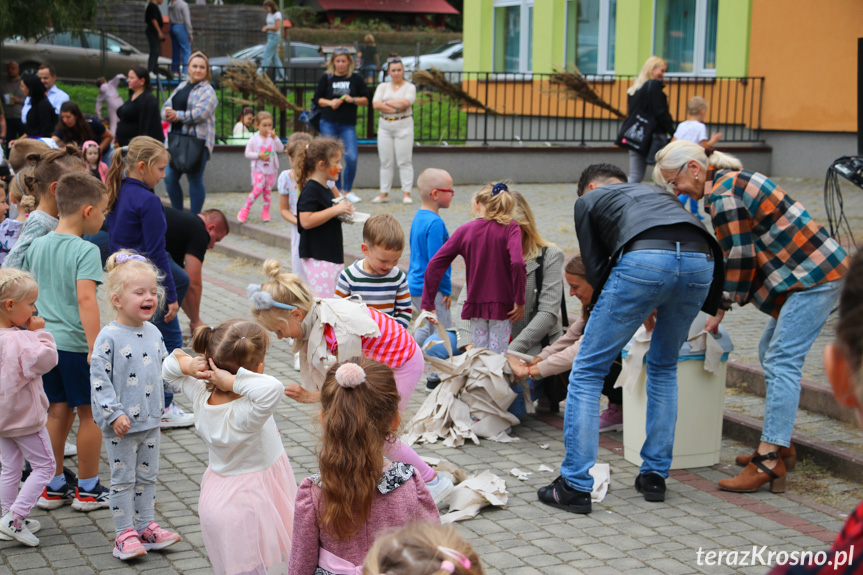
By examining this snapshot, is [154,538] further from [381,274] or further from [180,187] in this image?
[180,187]

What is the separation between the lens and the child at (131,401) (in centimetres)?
406

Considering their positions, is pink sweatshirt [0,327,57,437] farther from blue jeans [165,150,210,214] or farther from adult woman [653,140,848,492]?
blue jeans [165,150,210,214]

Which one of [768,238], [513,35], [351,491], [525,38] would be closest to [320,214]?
[768,238]

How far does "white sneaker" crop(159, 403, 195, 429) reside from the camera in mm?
5941

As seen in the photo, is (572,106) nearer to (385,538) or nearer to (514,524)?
(514,524)

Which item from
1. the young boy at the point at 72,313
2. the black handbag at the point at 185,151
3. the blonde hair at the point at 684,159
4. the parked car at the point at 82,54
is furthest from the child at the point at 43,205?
the parked car at the point at 82,54

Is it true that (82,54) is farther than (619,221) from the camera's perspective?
Yes

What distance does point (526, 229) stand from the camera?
6.00 metres

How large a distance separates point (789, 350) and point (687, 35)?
1503 cm

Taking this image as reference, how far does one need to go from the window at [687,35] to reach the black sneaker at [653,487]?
586 inches

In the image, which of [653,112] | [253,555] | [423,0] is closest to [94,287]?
[253,555]

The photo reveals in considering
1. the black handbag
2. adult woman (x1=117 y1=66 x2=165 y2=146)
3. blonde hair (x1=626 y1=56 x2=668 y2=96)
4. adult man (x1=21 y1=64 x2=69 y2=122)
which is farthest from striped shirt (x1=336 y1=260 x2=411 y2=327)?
adult man (x1=21 y1=64 x2=69 y2=122)

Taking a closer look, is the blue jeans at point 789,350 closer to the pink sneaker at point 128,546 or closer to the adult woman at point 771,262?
the adult woman at point 771,262

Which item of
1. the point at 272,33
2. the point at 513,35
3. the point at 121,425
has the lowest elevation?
the point at 121,425
